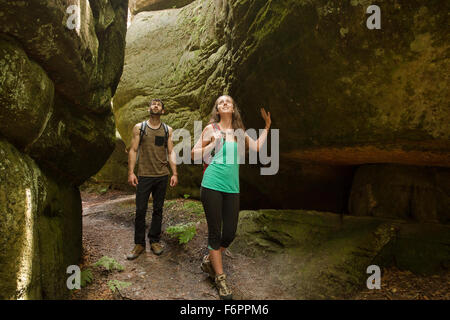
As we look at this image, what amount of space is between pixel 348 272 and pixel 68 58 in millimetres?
5303

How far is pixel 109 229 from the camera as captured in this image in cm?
669

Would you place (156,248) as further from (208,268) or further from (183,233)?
(208,268)

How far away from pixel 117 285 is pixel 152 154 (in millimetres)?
2273

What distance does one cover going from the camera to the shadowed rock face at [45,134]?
2615mm

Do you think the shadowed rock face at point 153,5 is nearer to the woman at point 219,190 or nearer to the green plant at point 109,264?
the woman at point 219,190

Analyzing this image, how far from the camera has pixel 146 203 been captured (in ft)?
15.7

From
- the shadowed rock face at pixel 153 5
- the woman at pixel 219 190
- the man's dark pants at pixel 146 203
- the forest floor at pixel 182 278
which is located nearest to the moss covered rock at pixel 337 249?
the forest floor at pixel 182 278

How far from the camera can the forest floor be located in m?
3.47

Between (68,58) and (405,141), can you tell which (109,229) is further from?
(405,141)

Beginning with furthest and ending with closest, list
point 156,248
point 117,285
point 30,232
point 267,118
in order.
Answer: point 156,248 < point 267,118 < point 117,285 < point 30,232

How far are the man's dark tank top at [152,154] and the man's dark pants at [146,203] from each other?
0.13m

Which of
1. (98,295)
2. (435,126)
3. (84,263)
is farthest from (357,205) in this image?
(84,263)

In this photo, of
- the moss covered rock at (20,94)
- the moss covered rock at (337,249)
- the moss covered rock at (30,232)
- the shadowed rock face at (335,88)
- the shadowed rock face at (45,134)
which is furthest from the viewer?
the moss covered rock at (337,249)

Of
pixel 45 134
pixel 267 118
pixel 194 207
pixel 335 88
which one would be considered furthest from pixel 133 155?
pixel 335 88
